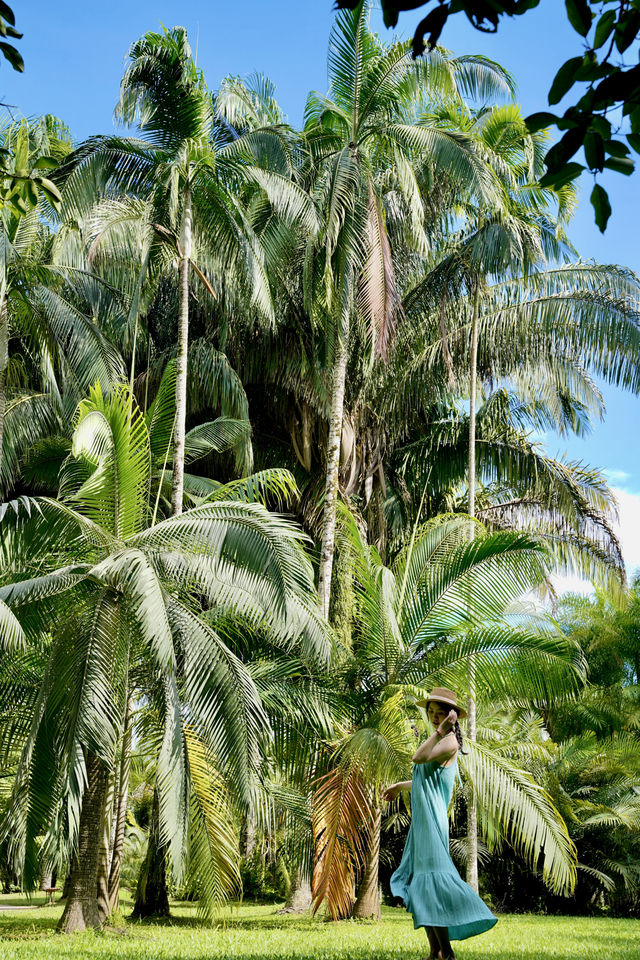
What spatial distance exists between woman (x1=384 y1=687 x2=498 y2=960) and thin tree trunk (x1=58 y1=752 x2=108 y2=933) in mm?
5795

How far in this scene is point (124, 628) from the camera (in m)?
10.5

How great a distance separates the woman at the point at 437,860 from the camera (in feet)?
18.6

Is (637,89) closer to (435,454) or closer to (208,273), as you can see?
(208,273)

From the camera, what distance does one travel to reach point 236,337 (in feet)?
65.0

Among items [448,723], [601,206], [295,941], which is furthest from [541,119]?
[295,941]

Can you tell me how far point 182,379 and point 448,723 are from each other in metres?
8.70

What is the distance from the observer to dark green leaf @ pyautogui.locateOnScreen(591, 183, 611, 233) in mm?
2377

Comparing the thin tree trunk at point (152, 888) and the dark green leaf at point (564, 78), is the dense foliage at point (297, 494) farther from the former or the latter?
the dark green leaf at point (564, 78)

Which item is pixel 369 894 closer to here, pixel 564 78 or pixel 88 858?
pixel 88 858

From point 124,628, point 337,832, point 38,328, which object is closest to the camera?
point 124,628

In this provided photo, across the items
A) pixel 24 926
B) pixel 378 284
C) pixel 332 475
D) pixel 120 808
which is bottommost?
pixel 24 926

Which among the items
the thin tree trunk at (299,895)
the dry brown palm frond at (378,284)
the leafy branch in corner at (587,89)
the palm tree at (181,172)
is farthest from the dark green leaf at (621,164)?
the thin tree trunk at (299,895)

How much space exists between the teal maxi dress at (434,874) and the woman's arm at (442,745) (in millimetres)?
85

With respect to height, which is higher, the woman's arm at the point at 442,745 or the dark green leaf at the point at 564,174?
the dark green leaf at the point at 564,174
